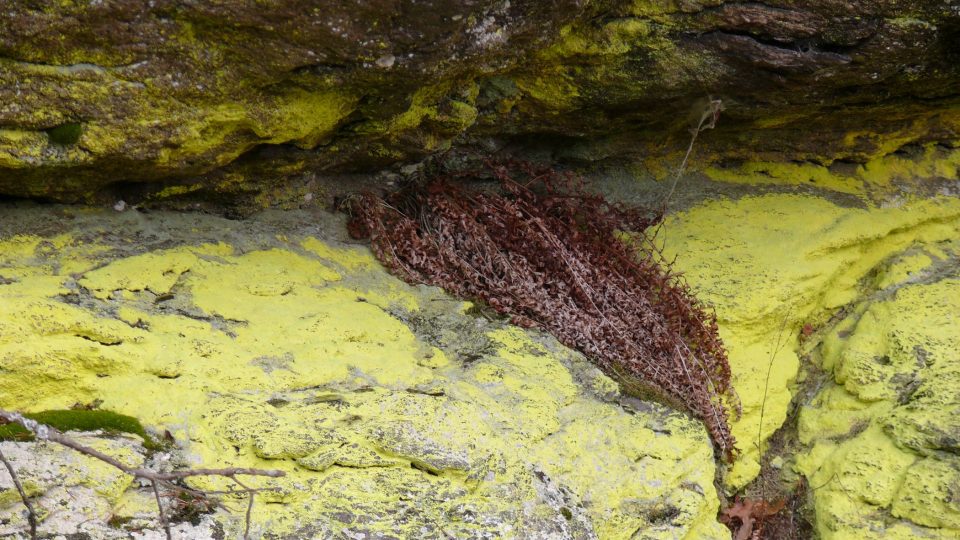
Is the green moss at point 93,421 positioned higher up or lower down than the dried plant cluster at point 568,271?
lower down

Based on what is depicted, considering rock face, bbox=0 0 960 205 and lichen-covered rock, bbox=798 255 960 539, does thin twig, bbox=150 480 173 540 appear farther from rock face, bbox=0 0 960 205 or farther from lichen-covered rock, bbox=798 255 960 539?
lichen-covered rock, bbox=798 255 960 539

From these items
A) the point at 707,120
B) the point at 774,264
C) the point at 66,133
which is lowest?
the point at 774,264

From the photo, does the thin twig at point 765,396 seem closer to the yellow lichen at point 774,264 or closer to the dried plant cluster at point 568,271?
the yellow lichen at point 774,264

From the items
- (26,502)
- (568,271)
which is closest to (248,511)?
(26,502)

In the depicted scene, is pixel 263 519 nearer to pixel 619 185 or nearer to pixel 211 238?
pixel 211 238

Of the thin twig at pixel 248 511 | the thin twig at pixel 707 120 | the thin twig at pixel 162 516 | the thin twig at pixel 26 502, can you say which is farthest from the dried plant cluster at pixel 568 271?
the thin twig at pixel 26 502

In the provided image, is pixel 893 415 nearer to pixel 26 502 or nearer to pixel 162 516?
pixel 162 516

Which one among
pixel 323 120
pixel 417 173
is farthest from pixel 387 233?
pixel 323 120
